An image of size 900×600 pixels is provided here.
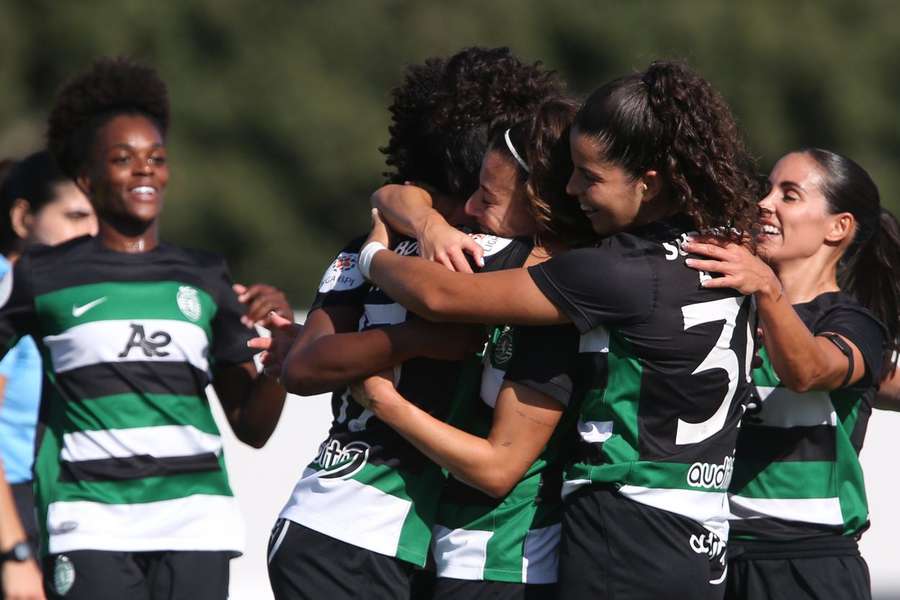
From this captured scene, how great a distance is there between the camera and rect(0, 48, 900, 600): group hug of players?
10.2 feet

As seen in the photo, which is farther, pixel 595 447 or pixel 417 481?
pixel 417 481

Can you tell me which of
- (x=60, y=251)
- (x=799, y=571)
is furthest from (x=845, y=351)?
(x=60, y=251)

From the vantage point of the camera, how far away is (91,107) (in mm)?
4469

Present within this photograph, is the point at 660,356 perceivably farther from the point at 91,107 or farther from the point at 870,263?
the point at 91,107

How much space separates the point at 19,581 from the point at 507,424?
1.13 m

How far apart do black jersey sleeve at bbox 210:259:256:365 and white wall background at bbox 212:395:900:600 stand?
1.99m

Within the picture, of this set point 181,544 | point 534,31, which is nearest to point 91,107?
point 181,544

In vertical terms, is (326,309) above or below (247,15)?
below

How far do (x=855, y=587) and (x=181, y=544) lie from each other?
1766 mm

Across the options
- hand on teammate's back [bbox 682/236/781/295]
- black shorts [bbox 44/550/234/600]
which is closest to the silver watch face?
black shorts [bbox 44/550/234/600]

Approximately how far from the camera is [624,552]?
3.08m

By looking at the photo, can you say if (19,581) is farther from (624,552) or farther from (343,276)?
(624,552)

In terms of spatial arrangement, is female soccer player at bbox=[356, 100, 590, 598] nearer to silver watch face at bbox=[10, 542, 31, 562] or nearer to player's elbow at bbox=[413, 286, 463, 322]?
player's elbow at bbox=[413, 286, 463, 322]

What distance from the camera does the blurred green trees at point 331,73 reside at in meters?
19.9
